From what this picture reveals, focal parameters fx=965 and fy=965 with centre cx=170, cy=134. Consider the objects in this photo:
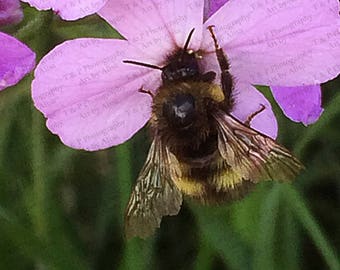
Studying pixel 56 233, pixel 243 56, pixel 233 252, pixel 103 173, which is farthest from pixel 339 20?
pixel 103 173

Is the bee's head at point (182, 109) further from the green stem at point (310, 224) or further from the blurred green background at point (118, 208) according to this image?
the green stem at point (310, 224)

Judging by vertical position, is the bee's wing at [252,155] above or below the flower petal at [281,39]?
below

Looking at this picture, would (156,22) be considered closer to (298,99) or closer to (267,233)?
(298,99)

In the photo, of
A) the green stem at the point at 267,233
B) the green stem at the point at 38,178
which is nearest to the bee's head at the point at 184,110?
the green stem at the point at 267,233

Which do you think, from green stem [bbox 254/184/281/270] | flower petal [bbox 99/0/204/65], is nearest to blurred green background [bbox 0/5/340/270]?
green stem [bbox 254/184/281/270]

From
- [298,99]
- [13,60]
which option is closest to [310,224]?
[298,99]

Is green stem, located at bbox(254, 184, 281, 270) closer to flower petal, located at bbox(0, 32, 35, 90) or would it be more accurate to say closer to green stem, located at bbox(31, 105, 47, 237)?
green stem, located at bbox(31, 105, 47, 237)
